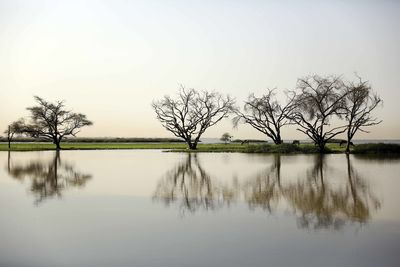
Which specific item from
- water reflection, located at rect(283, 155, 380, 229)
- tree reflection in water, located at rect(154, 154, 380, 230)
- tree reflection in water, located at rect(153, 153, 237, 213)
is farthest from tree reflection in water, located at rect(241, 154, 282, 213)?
tree reflection in water, located at rect(153, 153, 237, 213)

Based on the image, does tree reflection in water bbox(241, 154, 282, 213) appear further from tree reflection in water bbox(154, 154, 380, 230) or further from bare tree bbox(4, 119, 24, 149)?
bare tree bbox(4, 119, 24, 149)

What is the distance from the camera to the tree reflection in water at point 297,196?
25.5ft

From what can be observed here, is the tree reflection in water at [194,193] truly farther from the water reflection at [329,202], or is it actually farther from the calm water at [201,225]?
the water reflection at [329,202]

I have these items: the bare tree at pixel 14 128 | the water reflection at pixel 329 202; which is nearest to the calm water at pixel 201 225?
the water reflection at pixel 329 202

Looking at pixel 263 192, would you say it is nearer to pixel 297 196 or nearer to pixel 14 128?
pixel 297 196

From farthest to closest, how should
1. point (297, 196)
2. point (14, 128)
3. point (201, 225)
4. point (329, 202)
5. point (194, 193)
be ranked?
point (14, 128)
point (194, 193)
point (297, 196)
point (329, 202)
point (201, 225)

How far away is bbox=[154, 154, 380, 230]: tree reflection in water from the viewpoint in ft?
25.5

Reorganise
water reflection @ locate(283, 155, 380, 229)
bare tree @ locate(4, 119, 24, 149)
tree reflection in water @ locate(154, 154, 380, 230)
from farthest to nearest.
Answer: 1. bare tree @ locate(4, 119, 24, 149)
2. tree reflection in water @ locate(154, 154, 380, 230)
3. water reflection @ locate(283, 155, 380, 229)

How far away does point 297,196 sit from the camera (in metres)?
10.3

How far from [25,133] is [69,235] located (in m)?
54.6

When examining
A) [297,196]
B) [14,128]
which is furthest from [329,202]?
[14,128]

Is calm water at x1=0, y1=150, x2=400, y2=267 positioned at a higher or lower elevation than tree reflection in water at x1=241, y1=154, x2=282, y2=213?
lower

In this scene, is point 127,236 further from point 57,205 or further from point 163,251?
point 57,205

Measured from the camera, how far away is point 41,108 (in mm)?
56031
